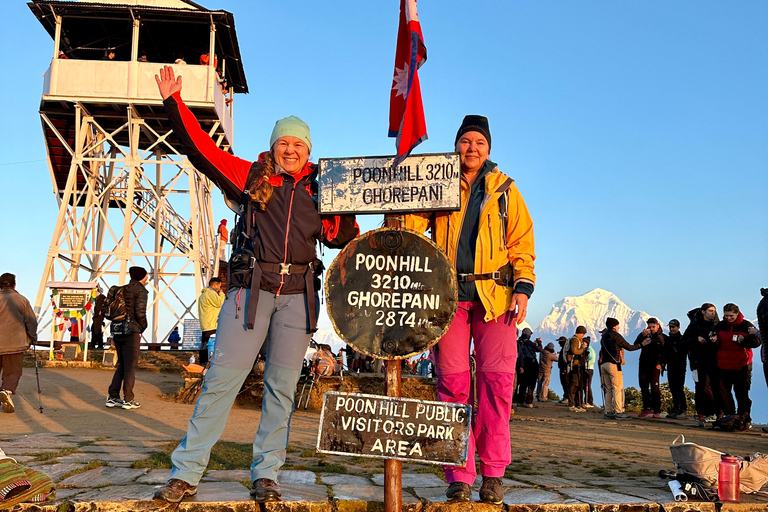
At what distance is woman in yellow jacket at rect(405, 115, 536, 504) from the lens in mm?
3709

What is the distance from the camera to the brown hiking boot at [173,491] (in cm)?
329

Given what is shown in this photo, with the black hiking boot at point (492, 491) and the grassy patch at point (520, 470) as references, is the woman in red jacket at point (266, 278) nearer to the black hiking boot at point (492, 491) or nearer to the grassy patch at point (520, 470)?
the black hiking boot at point (492, 491)

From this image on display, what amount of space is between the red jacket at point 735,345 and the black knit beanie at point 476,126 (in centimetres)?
851

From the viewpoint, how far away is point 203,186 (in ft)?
84.7

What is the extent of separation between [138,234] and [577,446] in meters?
19.8

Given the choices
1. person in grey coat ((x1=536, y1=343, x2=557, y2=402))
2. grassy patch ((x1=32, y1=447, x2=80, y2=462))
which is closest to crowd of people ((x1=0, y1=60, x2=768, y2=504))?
grassy patch ((x1=32, y1=447, x2=80, y2=462))

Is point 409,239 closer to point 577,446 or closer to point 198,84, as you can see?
point 577,446

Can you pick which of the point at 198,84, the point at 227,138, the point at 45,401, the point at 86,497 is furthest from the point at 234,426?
the point at 227,138

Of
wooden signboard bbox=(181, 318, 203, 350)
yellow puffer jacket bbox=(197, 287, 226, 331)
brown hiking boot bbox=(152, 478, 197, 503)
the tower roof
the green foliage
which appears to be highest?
the tower roof

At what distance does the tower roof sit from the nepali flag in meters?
21.3

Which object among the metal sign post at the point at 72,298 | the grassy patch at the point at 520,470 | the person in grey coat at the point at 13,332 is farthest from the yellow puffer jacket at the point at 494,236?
the metal sign post at the point at 72,298

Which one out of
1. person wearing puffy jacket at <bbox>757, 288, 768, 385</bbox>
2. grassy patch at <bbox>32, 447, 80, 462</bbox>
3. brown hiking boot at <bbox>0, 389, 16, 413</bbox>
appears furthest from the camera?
person wearing puffy jacket at <bbox>757, 288, 768, 385</bbox>

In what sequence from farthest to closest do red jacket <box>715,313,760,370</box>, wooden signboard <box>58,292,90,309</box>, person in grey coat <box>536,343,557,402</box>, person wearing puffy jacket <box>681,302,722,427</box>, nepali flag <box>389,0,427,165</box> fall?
person in grey coat <box>536,343,557,402</box> < wooden signboard <box>58,292,90,309</box> < person wearing puffy jacket <box>681,302,722,427</box> < red jacket <box>715,313,760,370</box> < nepali flag <box>389,0,427,165</box>

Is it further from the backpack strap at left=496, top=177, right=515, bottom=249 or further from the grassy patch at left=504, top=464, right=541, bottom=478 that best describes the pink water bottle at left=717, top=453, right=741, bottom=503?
the backpack strap at left=496, top=177, right=515, bottom=249
